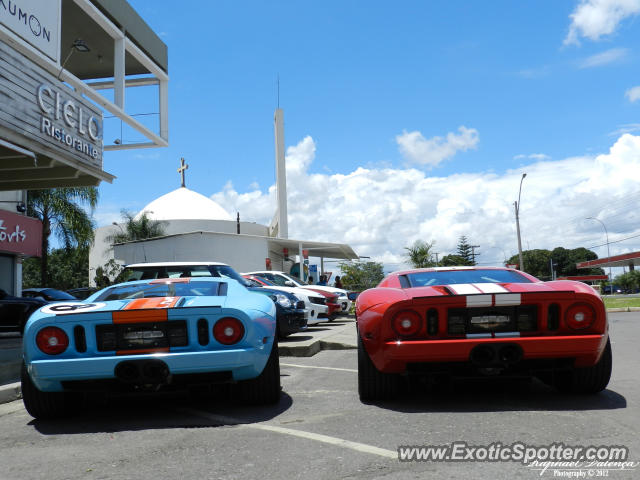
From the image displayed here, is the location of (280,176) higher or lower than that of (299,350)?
higher

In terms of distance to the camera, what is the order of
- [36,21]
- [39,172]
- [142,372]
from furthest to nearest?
[39,172], [36,21], [142,372]

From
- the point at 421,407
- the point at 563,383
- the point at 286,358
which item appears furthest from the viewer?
the point at 286,358

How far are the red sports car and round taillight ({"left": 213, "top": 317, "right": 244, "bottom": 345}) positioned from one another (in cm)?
92

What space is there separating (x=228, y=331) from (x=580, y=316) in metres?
2.36

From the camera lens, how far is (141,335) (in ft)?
12.7

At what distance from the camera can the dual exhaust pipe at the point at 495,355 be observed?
3.83 meters

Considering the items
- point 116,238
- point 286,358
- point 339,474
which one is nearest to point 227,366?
point 339,474

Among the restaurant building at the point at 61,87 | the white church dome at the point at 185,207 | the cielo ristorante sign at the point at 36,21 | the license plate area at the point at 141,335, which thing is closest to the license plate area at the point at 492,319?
the license plate area at the point at 141,335

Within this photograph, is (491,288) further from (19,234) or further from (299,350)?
(19,234)

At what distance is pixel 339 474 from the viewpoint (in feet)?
8.75

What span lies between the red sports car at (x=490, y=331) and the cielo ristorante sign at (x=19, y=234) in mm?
17152

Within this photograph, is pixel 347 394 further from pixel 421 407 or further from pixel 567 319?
pixel 567 319

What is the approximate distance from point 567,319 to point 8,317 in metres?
12.5

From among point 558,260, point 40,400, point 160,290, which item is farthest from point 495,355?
point 558,260
